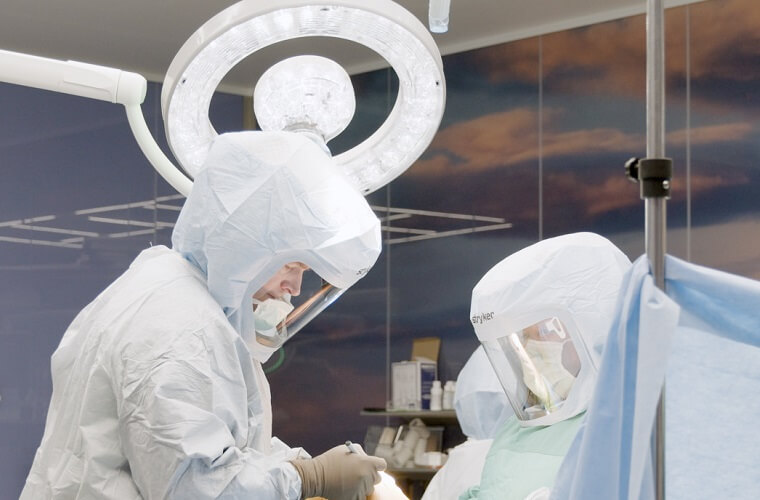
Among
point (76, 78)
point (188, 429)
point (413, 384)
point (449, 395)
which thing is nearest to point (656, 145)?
point (188, 429)

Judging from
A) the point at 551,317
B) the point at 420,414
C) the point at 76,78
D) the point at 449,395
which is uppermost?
the point at 76,78

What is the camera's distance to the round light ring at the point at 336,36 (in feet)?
6.57

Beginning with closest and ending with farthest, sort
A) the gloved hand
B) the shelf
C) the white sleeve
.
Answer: the white sleeve
the gloved hand
the shelf

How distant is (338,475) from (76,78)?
36.0 inches

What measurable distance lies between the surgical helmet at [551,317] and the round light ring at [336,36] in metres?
0.51

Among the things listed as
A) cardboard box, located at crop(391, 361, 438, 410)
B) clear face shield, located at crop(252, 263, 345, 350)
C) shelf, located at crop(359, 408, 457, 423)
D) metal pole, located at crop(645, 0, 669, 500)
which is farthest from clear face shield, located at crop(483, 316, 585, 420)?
cardboard box, located at crop(391, 361, 438, 410)

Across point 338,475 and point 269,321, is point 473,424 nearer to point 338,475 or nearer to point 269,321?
point 269,321

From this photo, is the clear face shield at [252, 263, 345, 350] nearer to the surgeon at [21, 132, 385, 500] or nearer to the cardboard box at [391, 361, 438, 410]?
the surgeon at [21, 132, 385, 500]

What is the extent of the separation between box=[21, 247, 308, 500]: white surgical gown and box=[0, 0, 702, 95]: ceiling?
12.8ft

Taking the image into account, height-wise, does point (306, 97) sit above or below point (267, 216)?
above

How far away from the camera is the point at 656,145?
1385mm

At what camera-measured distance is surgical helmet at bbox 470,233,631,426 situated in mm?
2643

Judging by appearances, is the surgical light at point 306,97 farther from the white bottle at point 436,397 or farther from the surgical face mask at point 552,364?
the white bottle at point 436,397

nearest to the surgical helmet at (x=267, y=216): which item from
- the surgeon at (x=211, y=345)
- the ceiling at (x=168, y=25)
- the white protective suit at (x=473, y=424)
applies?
the surgeon at (x=211, y=345)
